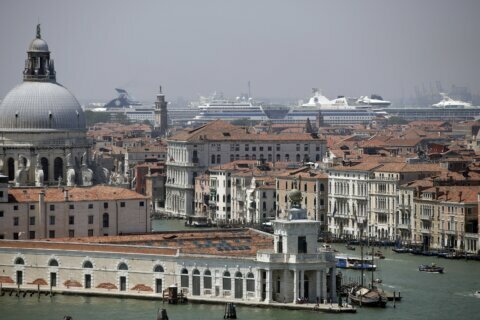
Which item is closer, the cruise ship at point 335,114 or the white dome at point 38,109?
the white dome at point 38,109

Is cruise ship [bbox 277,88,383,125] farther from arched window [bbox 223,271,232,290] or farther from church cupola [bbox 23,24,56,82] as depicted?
arched window [bbox 223,271,232,290]

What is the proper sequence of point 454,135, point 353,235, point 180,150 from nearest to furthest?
point 353,235 → point 180,150 → point 454,135

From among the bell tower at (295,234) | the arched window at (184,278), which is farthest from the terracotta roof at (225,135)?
the bell tower at (295,234)

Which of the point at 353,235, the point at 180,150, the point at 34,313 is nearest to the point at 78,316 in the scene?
the point at 34,313

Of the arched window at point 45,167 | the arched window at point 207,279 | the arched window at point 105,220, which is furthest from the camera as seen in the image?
the arched window at point 45,167

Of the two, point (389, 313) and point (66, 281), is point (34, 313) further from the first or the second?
point (389, 313)

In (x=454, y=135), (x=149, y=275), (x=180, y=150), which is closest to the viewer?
(x=149, y=275)

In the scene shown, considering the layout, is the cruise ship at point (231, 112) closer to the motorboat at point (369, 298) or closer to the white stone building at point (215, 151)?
the white stone building at point (215, 151)

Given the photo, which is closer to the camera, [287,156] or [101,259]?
[101,259]
